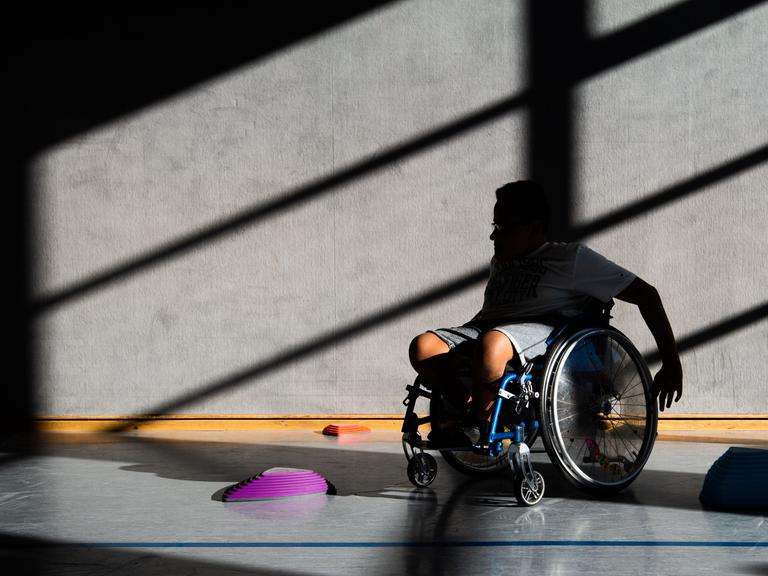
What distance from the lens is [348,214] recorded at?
396 centimetres

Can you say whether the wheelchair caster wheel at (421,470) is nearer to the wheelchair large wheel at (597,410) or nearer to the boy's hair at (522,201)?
the wheelchair large wheel at (597,410)

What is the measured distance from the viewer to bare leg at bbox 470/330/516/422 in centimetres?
255

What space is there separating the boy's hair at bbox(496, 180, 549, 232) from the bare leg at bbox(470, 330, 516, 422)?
0.33 m

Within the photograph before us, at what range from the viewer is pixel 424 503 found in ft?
8.63

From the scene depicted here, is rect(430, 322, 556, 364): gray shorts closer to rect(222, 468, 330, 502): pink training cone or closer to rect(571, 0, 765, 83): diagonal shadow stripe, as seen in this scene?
rect(222, 468, 330, 502): pink training cone

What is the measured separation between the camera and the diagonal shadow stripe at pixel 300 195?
396 centimetres

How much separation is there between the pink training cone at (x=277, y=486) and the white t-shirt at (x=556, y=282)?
618 mm

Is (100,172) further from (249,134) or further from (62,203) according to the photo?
(249,134)

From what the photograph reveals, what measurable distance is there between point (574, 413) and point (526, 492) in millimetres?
224

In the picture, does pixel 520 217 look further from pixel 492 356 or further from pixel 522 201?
pixel 492 356

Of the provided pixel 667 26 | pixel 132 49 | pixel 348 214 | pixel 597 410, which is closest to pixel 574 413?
pixel 597 410

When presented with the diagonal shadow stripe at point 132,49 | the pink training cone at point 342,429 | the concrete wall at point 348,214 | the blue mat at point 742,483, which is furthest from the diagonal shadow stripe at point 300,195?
the blue mat at point 742,483

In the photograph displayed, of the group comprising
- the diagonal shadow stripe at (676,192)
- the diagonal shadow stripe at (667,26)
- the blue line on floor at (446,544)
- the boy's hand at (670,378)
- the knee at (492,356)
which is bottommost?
the blue line on floor at (446,544)

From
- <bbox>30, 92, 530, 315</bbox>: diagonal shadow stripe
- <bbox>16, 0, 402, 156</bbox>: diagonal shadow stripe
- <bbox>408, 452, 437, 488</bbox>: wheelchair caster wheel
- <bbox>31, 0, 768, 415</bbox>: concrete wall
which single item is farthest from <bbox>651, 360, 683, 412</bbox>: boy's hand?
<bbox>16, 0, 402, 156</bbox>: diagonal shadow stripe
